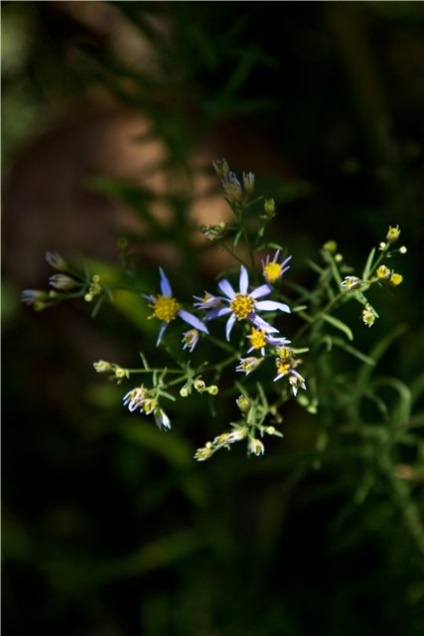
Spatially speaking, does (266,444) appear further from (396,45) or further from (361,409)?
(396,45)

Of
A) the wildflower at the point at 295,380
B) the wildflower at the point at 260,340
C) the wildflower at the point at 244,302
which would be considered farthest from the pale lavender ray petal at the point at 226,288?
the wildflower at the point at 295,380

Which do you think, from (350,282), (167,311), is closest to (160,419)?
(167,311)

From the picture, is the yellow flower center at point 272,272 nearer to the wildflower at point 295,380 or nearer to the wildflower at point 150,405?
the wildflower at point 295,380

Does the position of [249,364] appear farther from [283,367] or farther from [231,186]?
[231,186]

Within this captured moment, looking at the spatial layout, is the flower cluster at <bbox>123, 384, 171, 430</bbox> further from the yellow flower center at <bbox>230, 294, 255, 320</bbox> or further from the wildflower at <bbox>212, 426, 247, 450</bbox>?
the yellow flower center at <bbox>230, 294, 255, 320</bbox>

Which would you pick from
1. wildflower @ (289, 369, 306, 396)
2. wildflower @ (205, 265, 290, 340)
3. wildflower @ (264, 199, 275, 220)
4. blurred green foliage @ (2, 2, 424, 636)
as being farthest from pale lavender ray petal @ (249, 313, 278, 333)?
blurred green foliage @ (2, 2, 424, 636)

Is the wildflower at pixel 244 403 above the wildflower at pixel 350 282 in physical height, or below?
below
